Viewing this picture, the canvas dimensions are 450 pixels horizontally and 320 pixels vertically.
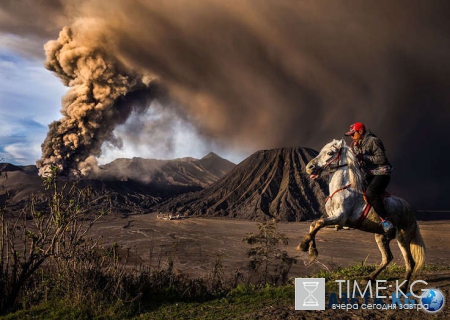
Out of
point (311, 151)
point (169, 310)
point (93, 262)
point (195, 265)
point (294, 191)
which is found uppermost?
point (311, 151)

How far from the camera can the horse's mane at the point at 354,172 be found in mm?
6215

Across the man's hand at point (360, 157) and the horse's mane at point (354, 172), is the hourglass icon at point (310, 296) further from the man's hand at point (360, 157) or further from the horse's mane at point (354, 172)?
the man's hand at point (360, 157)

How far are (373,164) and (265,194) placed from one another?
79304mm

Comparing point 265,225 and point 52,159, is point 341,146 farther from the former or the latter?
point 52,159

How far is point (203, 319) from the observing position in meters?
5.71

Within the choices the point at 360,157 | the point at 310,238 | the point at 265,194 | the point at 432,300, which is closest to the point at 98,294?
the point at 310,238

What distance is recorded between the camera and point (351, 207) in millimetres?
6035

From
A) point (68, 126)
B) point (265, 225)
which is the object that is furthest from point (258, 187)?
point (265, 225)

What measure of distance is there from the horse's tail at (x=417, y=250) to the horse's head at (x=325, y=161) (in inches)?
88.0

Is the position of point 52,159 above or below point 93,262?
above

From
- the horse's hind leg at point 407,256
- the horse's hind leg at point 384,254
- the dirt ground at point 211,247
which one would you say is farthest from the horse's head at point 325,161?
the dirt ground at point 211,247

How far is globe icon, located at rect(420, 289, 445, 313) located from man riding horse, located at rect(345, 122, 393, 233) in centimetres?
120

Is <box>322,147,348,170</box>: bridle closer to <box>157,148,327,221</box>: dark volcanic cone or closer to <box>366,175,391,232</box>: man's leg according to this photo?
<box>366,175,391,232</box>: man's leg

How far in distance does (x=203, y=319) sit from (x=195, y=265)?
2196cm
